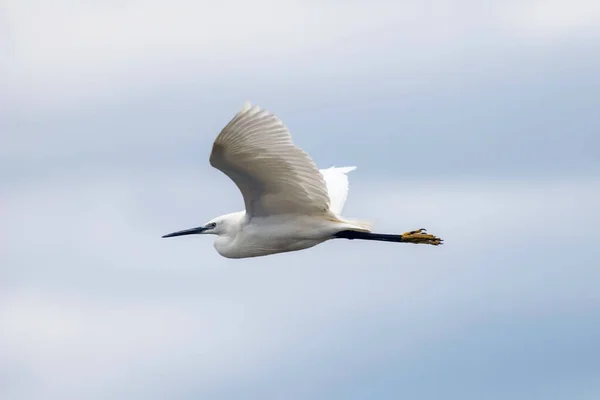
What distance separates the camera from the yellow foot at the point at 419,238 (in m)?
A: 21.0

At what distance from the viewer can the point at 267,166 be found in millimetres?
18688

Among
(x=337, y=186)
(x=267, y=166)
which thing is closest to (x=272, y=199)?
(x=267, y=166)

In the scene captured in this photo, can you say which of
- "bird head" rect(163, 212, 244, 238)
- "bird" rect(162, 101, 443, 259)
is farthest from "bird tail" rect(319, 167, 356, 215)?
"bird head" rect(163, 212, 244, 238)

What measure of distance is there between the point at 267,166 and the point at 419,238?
346cm

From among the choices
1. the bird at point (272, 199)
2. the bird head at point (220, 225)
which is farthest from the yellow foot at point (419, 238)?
the bird head at point (220, 225)

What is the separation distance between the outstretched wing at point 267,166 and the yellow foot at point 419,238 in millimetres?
1470

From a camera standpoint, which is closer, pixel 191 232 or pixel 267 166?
pixel 267 166

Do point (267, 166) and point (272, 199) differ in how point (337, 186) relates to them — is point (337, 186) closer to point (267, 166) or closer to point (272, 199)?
point (272, 199)

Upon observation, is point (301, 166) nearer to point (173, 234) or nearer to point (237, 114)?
point (237, 114)

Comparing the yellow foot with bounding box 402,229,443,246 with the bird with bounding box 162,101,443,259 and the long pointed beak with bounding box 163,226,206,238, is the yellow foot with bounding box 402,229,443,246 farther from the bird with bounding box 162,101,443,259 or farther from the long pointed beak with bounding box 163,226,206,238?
the long pointed beak with bounding box 163,226,206,238

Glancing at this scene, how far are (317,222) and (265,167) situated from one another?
6.67ft

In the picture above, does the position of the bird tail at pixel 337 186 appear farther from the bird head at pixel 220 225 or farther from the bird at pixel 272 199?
the bird head at pixel 220 225

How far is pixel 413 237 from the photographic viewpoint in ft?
69.0

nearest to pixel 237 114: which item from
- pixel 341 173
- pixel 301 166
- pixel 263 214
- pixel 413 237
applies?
pixel 301 166
